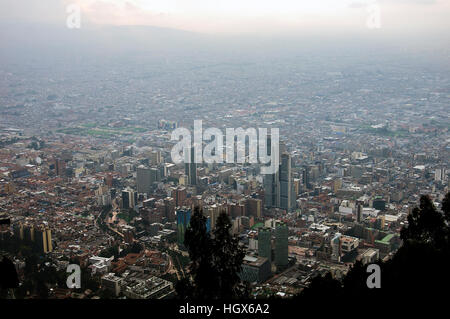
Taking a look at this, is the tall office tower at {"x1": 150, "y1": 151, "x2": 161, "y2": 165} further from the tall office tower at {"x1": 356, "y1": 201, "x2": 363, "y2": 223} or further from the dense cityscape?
the tall office tower at {"x1": 356, "y1": 201, "x2": 363, "y2": 223}

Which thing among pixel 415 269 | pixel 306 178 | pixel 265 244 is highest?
pixel 415 269

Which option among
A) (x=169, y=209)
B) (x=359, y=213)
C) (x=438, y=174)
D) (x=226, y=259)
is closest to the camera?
(x=226, y=259)

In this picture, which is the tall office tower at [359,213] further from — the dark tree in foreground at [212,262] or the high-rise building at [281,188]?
the dark tree in foreground at [212,262]

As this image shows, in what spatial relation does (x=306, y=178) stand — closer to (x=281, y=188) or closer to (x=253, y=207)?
(x=281, y=188)

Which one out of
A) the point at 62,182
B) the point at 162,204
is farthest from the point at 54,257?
the point at 62,182

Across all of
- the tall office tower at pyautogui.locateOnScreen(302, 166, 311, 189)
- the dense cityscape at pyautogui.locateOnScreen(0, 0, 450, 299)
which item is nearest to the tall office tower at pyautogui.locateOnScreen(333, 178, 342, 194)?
the dense cityscape at pyautogui.locateOnScreen(0, 0, 450, 299)

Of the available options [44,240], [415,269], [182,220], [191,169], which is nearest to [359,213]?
[182,220]

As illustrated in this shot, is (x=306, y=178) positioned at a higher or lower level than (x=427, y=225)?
lower
